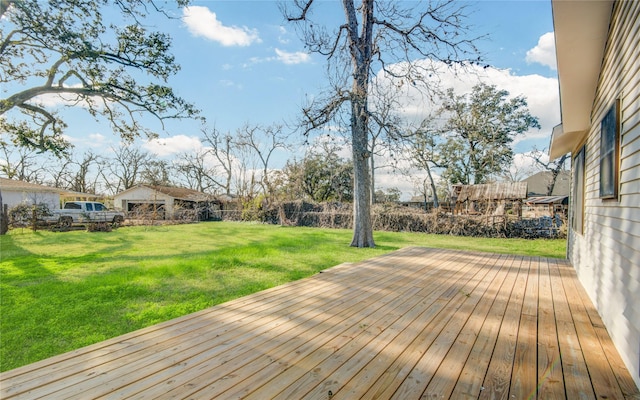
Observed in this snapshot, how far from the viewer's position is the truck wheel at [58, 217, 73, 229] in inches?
579

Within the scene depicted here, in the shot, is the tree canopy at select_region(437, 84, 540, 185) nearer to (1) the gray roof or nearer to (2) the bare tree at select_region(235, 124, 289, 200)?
(1) the gray roof

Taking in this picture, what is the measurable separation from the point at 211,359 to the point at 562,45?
167 inches

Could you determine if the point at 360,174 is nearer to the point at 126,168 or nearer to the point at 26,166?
the point at 26,166

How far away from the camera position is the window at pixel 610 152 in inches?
101

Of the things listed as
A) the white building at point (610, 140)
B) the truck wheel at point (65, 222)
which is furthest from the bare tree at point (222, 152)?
the white building at point (610, 140)

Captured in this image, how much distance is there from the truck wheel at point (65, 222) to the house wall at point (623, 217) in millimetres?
19115

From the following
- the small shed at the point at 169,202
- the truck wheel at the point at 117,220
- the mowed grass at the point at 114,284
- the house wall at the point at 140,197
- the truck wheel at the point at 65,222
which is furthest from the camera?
the house wall at the point at 140,197

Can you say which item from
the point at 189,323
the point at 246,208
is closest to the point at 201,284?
the point at 189,323

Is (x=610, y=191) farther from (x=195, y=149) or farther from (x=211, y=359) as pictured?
(x=195, y=149)

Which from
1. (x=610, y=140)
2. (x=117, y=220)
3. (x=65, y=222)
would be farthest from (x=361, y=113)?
(x=65, y=222)

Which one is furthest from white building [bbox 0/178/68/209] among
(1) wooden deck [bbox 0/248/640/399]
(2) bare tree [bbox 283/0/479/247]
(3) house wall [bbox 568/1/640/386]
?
(3) house wall [bbox 568/1/640/386]

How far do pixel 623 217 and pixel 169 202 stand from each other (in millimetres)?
27692

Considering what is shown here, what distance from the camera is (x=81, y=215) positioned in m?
15.4

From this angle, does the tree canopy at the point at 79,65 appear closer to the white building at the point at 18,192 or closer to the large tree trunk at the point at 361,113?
the large tree trunk at the point at 361,113
